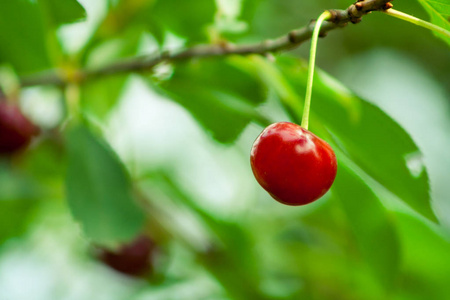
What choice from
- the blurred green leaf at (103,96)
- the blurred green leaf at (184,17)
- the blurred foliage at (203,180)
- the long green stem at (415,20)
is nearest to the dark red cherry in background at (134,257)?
the blurred foliage at (203,180)

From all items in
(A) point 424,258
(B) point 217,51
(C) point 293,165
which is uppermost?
(B) point 217,51

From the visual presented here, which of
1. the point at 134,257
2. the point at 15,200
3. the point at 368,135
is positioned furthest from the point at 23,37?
the point at 368,135

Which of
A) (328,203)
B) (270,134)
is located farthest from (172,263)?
(270,134)

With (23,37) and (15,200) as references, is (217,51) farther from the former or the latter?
(15,200)

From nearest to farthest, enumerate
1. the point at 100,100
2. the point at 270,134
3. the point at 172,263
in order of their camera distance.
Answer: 1. the point at 270,134
2. the point at 100,100
3. the point at 172,263

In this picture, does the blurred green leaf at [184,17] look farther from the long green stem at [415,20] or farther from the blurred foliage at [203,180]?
the long green stem at [415,20]

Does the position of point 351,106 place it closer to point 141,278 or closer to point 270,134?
point 270,134
